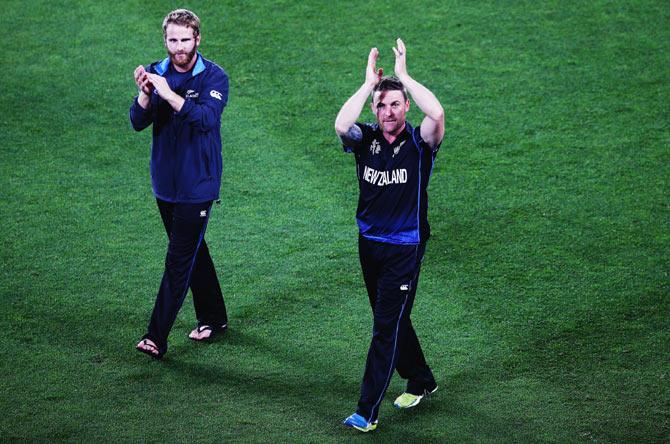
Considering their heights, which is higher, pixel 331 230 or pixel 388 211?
pixel 388 211

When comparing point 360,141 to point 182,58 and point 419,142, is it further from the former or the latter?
point 182,58

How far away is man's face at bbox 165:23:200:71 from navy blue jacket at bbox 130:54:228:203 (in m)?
0.12

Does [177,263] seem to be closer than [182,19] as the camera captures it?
No

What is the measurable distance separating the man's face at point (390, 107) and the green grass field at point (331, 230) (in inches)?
63.6

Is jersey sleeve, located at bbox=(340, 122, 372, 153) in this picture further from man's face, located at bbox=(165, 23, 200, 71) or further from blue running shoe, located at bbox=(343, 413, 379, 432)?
blue running shoe, located at bbox=(343, 413, 379, 432)

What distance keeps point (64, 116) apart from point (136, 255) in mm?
2779

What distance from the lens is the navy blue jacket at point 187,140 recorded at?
6684 millimetres

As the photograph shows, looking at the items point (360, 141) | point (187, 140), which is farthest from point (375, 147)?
point (187, 140)

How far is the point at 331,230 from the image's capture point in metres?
8.60

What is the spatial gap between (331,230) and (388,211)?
8.83 ft

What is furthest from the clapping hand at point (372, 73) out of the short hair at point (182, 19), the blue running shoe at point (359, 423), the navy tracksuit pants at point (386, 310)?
the blue running shoe at point (359, 423)

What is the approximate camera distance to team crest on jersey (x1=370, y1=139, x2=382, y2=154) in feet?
Result: 19.5

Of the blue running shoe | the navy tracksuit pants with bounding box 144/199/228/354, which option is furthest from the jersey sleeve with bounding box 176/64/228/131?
the blue running shoe

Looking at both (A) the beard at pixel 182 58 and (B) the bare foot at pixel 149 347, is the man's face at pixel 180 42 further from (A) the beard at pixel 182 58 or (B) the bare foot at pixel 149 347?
(B) the bare foot at pixel 149 347
